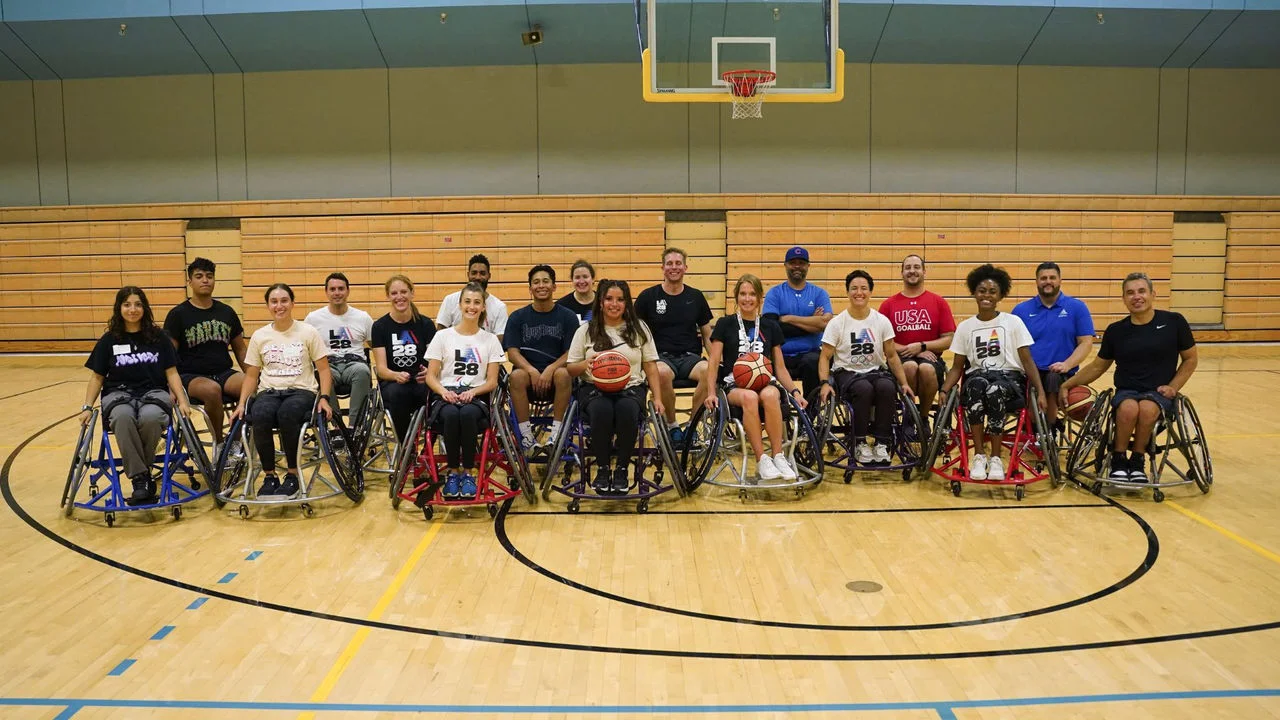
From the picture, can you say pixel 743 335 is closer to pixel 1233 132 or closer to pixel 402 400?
pixel 402 400

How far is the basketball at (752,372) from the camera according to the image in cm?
561

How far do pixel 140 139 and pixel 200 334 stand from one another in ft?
26.7

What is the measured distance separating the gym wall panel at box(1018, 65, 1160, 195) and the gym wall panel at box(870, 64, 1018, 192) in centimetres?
23

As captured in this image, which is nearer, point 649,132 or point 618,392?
point 618,392

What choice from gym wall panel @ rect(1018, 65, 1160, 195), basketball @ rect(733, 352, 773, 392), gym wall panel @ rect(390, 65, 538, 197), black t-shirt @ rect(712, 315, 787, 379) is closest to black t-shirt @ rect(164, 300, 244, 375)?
black t-shirt @ rect(712, 315, 787, 379)

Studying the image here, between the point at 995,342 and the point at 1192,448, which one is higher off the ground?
the point at 995,342

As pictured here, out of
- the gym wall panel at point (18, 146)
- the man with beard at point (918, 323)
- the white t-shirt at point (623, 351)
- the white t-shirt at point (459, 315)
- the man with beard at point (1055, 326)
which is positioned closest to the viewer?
the white t-shirt at point (623, 351)

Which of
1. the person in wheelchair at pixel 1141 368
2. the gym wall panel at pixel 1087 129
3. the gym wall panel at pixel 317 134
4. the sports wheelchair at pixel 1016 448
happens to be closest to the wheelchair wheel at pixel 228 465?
the sports wheelchair at pixel 1016 448

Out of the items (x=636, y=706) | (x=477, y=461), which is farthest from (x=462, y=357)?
(x=636, y=706)

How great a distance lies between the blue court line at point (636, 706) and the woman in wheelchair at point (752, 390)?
253 cm

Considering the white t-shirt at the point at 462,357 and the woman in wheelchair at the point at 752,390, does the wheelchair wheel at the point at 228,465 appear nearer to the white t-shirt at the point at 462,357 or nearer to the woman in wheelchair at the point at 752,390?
the white t-shirt at the point at 462,357

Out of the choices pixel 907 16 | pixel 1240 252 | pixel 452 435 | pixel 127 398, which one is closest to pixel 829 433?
pixel 452 435

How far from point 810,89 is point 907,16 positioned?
3298 mm

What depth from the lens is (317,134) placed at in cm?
1268
